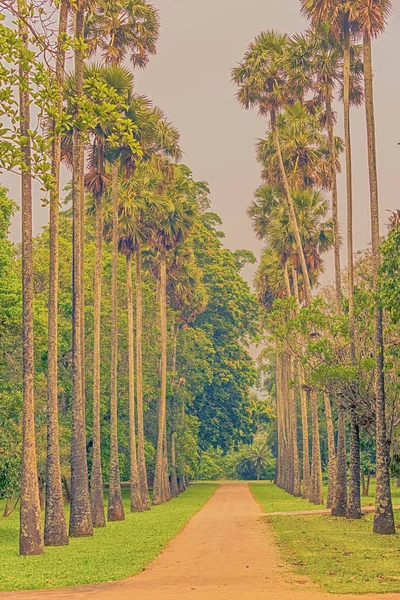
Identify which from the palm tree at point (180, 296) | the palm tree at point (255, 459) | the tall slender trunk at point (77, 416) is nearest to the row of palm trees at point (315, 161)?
the palm tree at point (180, 296)

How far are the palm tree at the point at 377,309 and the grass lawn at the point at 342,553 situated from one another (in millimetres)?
892

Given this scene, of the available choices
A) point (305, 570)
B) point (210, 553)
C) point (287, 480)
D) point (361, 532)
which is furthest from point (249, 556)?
point (287, 480)

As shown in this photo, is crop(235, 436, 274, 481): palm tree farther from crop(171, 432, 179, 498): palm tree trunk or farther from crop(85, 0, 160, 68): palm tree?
crop(85, 0, 160, 68): palm tree

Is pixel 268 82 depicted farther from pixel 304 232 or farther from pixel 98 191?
pixel 98 191

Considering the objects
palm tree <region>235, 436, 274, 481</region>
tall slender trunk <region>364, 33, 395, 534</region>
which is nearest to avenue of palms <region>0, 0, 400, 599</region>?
tall slender trunk <region>364, 33, 395, 534</region>

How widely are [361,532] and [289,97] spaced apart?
25.8 meters

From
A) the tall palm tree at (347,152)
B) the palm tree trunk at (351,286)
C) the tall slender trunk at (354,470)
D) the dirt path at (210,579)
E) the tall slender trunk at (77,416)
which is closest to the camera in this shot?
the dirt path at (210,579)

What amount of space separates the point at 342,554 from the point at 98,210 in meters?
21.2

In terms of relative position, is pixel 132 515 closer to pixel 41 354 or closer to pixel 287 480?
pixel 41 354

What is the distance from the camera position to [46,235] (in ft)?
166

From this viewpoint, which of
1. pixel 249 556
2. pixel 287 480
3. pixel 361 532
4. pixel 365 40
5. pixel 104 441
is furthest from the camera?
pixel 287 480

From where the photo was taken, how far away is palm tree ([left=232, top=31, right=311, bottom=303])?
44.8 meters

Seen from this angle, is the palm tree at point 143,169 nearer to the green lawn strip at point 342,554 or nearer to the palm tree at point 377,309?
the palm tree at point 377,309

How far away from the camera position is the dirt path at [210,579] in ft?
45.5
